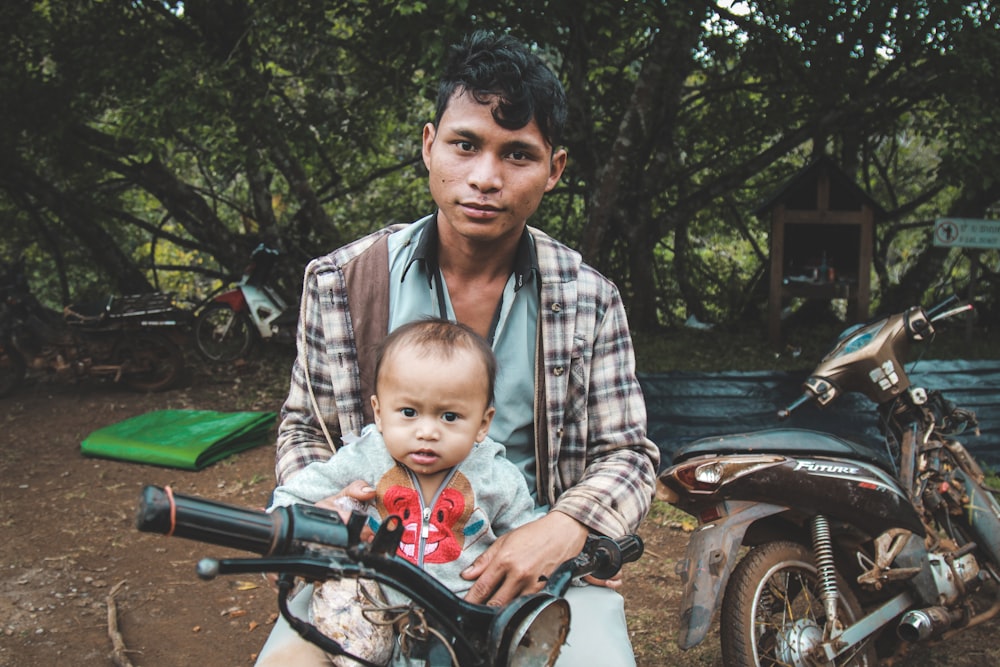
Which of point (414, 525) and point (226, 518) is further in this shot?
point (414, 525)

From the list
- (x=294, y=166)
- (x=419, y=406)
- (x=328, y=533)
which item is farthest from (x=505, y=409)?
(x=294, y=166)

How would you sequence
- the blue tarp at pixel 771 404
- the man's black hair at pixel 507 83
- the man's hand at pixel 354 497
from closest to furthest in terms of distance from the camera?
the man's hand at pixel 354 497 < the man's black hair at pixel 507 83 < the blue tarp at pixel 771 404

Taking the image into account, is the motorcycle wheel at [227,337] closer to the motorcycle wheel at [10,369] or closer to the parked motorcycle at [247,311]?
the parked motorcycle at [247,311]

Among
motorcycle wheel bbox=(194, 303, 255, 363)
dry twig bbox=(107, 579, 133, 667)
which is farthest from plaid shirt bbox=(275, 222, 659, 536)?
motorcycle wheel bbox=(194, 303, 255, 363)

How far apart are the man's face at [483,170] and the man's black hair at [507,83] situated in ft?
0.06

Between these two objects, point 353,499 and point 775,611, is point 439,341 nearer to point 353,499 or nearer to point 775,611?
point 353,499

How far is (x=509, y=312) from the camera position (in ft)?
6.70

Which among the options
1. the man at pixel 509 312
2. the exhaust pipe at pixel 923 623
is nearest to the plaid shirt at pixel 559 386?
the man at pixel 509 312

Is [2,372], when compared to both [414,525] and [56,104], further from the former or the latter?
[414,525]

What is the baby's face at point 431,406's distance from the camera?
1.59m

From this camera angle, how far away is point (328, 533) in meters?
1.09

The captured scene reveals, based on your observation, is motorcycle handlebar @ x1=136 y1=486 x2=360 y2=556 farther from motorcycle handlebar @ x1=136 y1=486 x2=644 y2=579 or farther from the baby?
the baby

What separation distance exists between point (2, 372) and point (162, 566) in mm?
4181

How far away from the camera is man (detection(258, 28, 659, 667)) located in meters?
1.87
